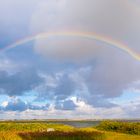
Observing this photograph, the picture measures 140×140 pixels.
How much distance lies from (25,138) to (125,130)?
26.1m

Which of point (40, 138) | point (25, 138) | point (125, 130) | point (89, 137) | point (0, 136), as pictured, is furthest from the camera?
point (125, 130)

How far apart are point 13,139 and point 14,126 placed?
3424cm

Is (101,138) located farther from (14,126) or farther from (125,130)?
(14,126)

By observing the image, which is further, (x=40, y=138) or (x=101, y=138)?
(x=101, y=138)

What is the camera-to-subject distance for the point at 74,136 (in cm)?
3962

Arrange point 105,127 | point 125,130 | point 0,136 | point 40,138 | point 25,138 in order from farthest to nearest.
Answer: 1. point 105,127
2. point 125,130
3. point 40,138
4. point 25,138
5. point 0,136

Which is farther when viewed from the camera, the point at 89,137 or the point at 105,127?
the point at 105,127

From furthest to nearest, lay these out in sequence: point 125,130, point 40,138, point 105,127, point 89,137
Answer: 1. point 105,127
2. point 125,130
3. point 89,137
4. point 40,138

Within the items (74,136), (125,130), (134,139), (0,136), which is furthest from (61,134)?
(125,130)

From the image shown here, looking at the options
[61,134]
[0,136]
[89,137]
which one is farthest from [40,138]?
[0,136]

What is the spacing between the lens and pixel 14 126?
63219 mm

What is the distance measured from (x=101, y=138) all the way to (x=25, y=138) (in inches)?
406

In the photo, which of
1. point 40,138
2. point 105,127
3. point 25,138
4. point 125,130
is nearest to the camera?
point 25,138

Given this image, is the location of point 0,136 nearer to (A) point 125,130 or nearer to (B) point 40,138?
(B) point 40,138
